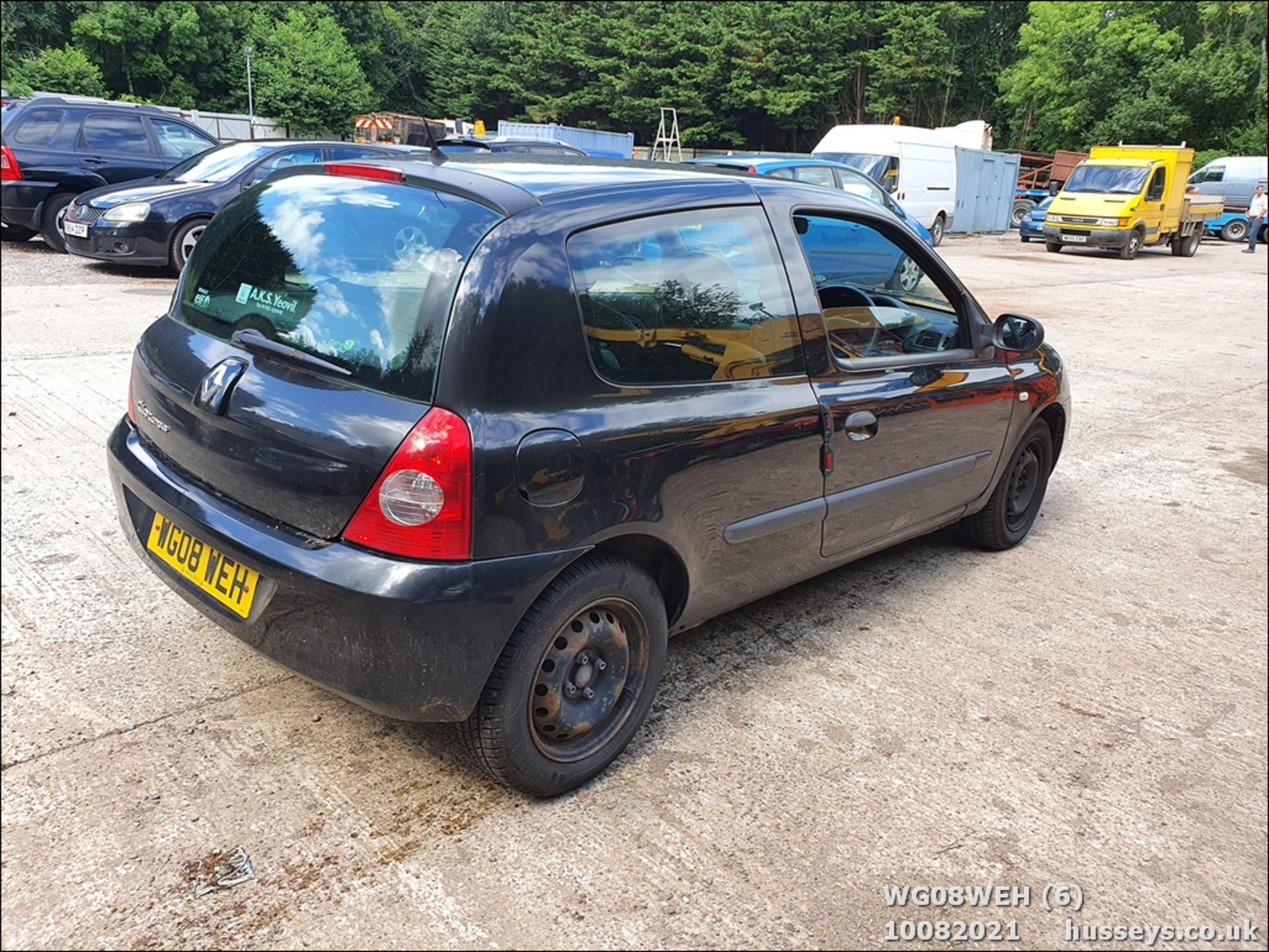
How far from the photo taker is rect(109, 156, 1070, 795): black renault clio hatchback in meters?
2.27

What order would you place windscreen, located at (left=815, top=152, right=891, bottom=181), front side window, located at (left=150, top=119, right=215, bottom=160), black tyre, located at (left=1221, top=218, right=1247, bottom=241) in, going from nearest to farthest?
front side window, located at (left=150, top=119, right=215, bottom=160) < windscreen, located at (left=815, top=152, right=891, bottom=181) < black tyre, located at (left=1221, top=218, right=1247, bottom=241)

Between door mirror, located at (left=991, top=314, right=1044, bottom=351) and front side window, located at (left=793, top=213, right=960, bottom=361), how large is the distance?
0.65 ft

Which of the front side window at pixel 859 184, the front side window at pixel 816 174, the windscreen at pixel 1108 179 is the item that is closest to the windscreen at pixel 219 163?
the front side window at pixel 816 174

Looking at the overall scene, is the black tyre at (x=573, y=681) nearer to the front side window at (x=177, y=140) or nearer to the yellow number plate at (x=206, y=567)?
the yellow number plate at (x=206, y=567)

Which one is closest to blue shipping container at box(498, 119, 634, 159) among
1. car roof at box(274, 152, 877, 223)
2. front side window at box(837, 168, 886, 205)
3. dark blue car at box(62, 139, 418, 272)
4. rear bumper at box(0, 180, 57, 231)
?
front side window at box(837, 168, 886, 205)

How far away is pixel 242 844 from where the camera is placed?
7.64 feet

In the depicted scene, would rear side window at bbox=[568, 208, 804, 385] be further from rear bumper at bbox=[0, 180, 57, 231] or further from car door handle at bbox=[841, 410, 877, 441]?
rear bumper at bbox=[0, 180, 57, 231]

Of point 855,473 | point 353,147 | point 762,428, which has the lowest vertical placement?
point 855,473

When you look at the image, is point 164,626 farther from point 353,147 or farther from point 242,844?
point 353,147

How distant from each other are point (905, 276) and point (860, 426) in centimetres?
96

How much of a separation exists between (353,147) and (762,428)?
9.73 m

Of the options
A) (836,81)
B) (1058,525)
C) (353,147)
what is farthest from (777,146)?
(1058,525)

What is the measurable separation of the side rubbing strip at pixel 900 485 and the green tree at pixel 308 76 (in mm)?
46573

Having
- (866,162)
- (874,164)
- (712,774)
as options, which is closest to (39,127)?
(712,774)
